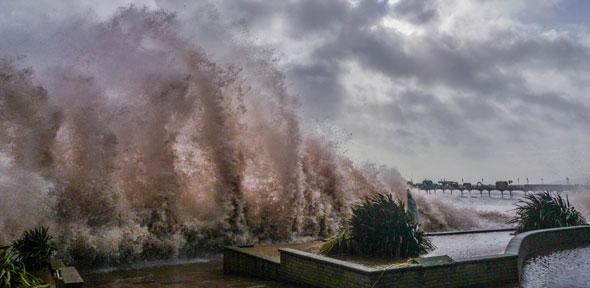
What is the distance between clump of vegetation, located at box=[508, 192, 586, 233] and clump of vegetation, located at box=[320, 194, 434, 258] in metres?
6.54

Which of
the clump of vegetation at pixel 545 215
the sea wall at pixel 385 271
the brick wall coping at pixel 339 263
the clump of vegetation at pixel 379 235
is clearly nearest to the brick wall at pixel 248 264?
the sea wall at pixel 385 271

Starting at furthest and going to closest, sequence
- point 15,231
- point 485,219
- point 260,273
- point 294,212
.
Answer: point 485,219 < point 294,212 < point 15,231 < point 260,273

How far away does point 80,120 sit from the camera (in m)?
19.3

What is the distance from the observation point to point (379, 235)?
11.0 metres

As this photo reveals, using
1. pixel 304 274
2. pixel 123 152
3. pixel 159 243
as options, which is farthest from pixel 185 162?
pixel 304 274

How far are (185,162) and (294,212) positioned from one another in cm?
572

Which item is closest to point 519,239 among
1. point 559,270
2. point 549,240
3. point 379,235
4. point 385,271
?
point 559,270

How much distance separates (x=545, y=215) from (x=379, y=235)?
843 centimetres

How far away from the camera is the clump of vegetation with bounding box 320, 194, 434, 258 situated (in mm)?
10891

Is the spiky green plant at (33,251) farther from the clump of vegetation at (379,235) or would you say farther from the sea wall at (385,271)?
the clump of vegetation at (379,235)

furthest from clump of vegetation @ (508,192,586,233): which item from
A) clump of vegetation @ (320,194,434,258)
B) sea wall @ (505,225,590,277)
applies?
clump of vegetation @ (320,194,434,258)

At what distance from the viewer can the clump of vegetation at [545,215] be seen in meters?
16.2

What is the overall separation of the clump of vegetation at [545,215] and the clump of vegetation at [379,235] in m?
6.54

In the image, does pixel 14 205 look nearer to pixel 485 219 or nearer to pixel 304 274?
pixel 304 274
